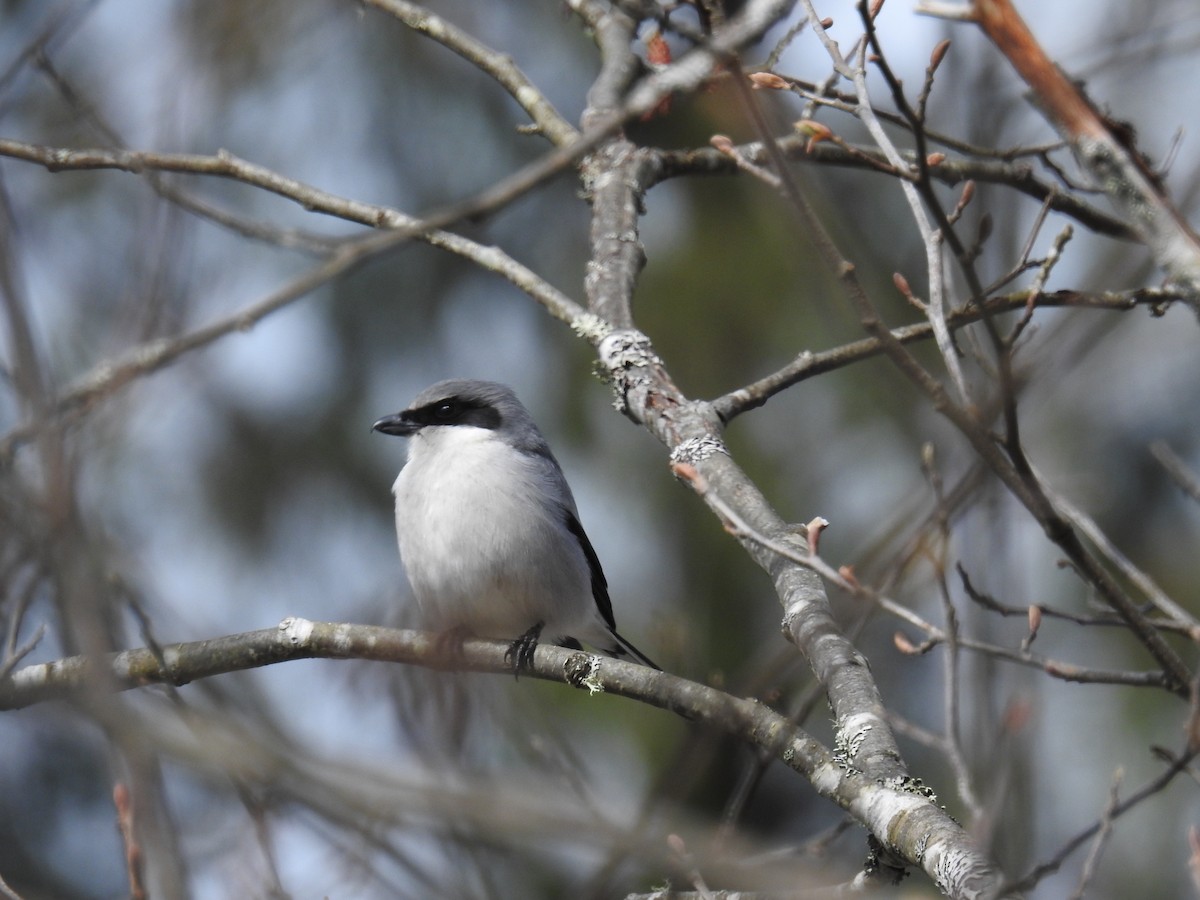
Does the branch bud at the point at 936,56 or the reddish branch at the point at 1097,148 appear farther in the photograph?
the branch bud at the point at 936,56

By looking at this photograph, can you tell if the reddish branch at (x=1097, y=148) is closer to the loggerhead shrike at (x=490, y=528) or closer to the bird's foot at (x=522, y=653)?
the bird's foot at (x=522, y=653)

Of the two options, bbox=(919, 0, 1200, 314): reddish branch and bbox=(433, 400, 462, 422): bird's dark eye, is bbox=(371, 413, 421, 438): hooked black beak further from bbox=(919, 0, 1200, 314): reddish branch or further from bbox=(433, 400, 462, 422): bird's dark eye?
bbox=(919, 0, 1200, 314): reddish branch

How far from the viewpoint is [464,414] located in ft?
18.8

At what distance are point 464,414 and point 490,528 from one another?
2.80 feet

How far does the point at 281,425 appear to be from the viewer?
12.5 m

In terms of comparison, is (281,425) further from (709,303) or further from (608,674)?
(608,674)

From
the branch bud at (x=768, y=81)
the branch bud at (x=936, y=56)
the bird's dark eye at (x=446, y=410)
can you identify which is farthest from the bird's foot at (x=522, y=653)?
the branch bud at (x=936, y=56)

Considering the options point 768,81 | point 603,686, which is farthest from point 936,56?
point 603,686

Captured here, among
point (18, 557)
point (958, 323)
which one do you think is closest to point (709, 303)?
point (958, 323)

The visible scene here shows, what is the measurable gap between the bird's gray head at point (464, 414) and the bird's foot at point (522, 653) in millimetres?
1060

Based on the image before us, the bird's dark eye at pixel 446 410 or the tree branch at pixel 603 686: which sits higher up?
the bird's dark eye at pixel 446 410

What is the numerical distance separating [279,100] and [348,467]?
11.8 feet

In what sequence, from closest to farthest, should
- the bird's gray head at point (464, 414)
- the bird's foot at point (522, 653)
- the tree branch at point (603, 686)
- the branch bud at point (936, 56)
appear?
the tree branch at point (603, 686) < the branch bud at point (936, 56) < the bird's foot at point (522, 653) < the bird's gray head at point (464, 414)

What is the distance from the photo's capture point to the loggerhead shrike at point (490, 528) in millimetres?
5016
